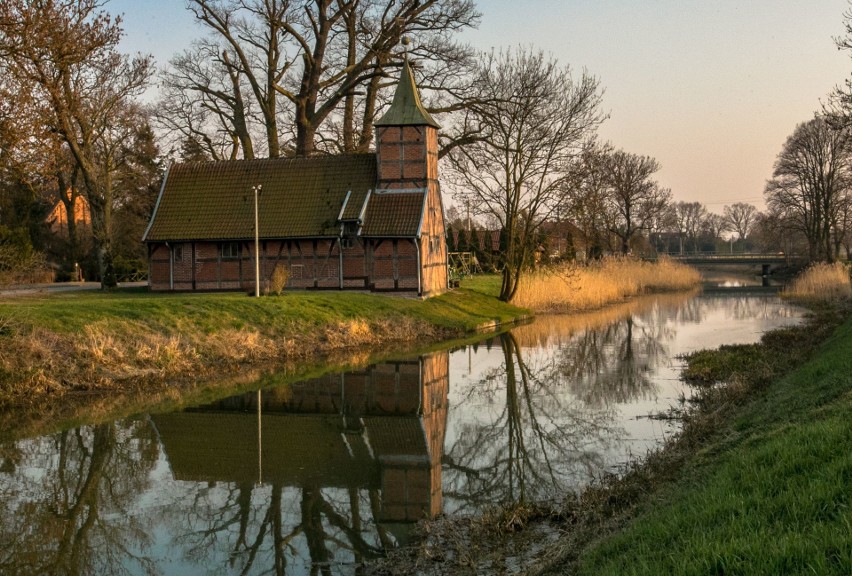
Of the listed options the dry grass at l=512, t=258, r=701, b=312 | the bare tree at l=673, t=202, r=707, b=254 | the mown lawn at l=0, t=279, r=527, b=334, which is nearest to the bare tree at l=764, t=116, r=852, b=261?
the dry grass at l=512, t=258, r=701, b=312

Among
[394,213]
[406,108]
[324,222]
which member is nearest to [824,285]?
[394,213]

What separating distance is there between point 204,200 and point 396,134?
7.29 meters

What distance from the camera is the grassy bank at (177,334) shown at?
44.9ft

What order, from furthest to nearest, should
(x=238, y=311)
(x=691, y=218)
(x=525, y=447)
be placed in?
(x=691, y=218) < (x=238, y=311) < (x=525, y=447)

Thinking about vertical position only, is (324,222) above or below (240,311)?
above

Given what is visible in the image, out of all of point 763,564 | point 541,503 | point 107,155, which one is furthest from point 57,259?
point 763,564

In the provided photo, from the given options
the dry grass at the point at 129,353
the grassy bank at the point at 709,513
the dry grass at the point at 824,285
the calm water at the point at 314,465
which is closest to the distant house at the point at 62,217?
the dry grass at the point at 129,353

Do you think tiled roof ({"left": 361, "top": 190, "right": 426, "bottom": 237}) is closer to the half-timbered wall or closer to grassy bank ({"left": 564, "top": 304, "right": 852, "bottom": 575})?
the half-timbered wall

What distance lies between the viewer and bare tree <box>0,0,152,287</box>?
13688 millimetres

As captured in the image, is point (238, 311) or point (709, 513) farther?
point (238, 311)

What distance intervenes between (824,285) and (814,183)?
41.7 feet

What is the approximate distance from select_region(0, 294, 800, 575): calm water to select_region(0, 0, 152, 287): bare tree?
22.3 feet

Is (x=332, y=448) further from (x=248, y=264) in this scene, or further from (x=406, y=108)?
(x=406, y=108)

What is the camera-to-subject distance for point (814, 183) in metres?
42.1
